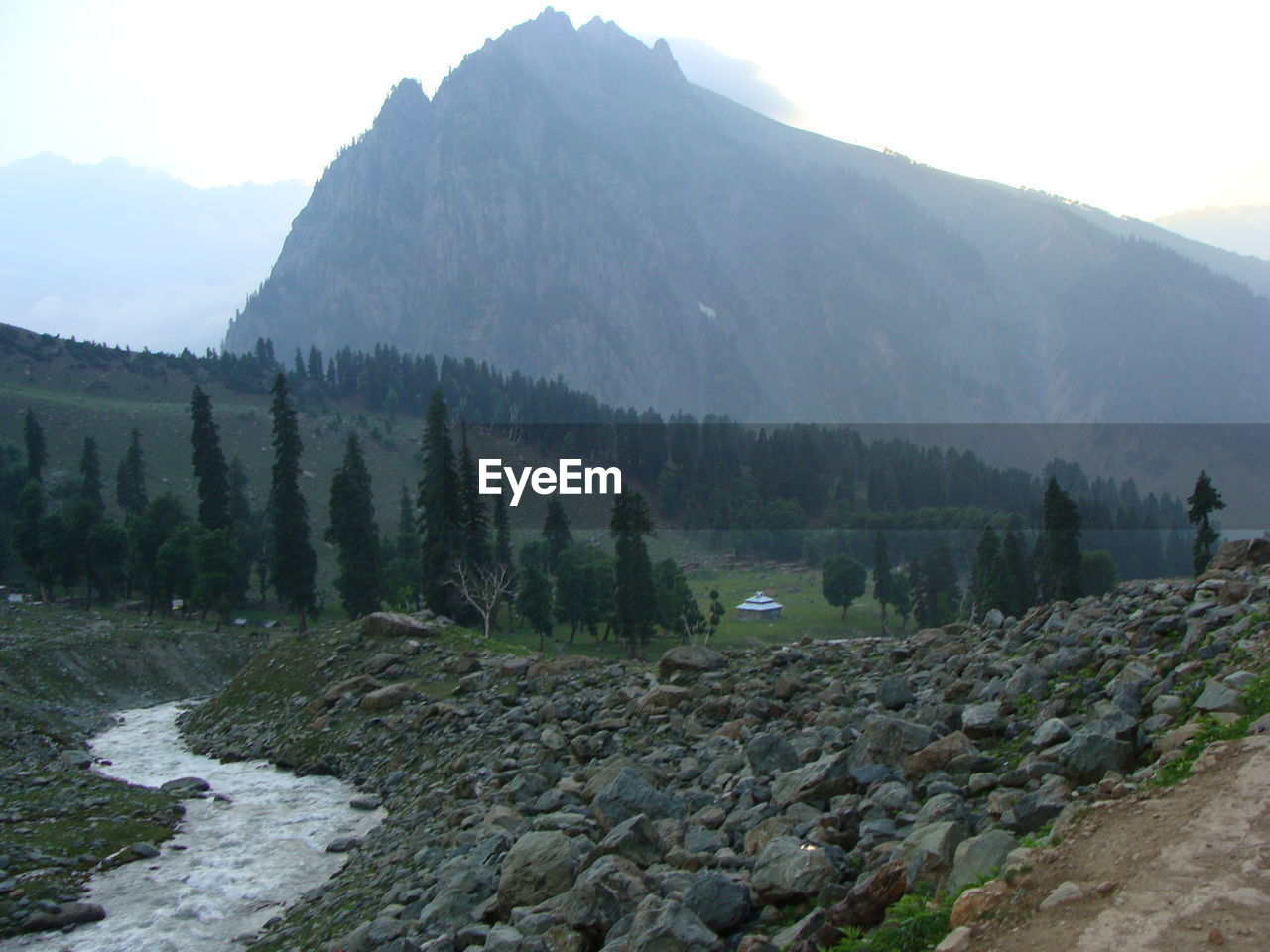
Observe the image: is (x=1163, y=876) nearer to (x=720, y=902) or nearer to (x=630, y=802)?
(x=720, y=902)

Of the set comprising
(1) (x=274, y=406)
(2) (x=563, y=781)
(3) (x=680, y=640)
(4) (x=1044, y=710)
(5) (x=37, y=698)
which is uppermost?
(1) (x=274, y=406)

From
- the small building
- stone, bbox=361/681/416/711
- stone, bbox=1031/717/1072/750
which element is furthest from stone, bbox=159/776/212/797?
the small building

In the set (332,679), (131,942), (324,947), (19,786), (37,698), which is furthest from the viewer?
(37,698)

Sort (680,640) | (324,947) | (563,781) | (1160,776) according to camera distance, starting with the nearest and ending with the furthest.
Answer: (1160,776)
(324,947)
(563,781)
(680,640)

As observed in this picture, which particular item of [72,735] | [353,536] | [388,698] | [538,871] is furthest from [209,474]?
[538,871]

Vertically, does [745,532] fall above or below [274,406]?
below

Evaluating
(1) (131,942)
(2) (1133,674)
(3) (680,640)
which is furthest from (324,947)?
Answer: (3) (680,640)

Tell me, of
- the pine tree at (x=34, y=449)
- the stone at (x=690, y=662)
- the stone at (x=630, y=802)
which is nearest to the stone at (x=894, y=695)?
the stone at (x=630, y=802)

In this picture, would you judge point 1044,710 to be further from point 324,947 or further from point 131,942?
point 131,942
